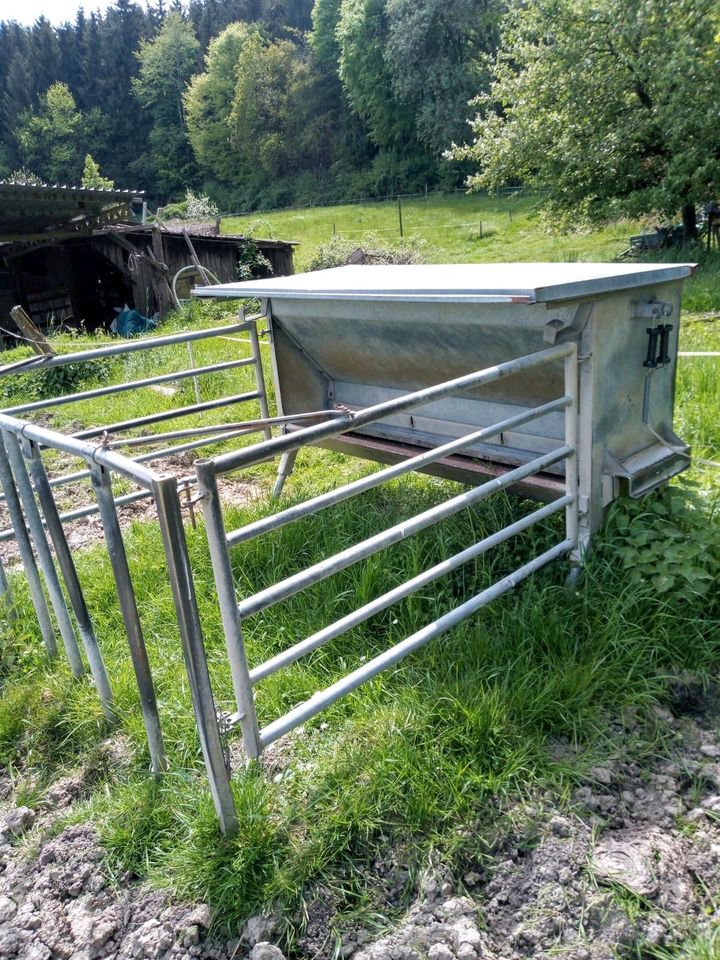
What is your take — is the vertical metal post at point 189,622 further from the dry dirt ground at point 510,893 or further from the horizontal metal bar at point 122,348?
the horizontal metal bar at point 122,348

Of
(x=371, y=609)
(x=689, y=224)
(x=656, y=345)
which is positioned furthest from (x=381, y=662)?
(x=689, y=224)

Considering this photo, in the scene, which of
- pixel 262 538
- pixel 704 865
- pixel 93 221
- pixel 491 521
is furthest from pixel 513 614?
pixel 93 221

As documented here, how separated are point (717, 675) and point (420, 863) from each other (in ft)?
4.87

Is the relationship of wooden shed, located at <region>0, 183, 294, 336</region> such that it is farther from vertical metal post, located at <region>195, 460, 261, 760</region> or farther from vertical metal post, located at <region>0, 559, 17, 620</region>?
vertical metal post, located at <region>195, 460, 261, 760</region>

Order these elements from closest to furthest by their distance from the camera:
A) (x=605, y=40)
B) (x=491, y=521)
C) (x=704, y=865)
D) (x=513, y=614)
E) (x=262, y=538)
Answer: (x=704, y=865), (x=513, y=614), (x=491, y=521), (x=262, y=538), (x=605, y=40)

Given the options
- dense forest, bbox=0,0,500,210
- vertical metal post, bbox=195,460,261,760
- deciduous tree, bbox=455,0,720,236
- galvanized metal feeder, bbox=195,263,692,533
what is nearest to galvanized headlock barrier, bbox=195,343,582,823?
vertical metal post, bbox=195,460,261,760

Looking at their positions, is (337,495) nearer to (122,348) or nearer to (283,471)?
(122,348)

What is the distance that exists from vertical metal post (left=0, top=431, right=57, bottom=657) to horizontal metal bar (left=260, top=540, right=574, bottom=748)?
1464mm

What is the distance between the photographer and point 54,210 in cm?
1667

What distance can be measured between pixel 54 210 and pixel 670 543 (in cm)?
1709

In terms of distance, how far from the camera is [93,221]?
18.6 metres

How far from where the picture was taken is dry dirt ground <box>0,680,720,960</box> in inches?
76.5

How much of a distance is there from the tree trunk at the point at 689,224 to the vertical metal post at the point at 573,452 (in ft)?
49.3

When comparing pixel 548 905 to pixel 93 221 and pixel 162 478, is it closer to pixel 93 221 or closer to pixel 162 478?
pixel 162 478
